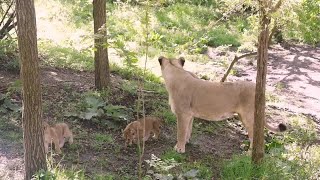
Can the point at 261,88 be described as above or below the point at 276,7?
below

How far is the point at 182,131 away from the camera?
25.4 feet

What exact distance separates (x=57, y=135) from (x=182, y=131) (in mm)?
1903

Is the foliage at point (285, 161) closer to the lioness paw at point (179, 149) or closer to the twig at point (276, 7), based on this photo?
the lioness paw at point (179, 149)

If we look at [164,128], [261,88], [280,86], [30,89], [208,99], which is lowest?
[280,86]

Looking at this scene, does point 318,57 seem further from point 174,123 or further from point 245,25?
point 174,123

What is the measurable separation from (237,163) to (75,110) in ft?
9.50

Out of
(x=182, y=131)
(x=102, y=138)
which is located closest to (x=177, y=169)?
(x=182, y=131)

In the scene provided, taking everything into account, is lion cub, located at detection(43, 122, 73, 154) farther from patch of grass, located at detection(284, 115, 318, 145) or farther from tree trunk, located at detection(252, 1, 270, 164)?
patch of grass, located at detection(284, 115, 318, 145)

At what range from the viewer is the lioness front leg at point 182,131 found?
7.67 metres

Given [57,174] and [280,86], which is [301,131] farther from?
[57,174]

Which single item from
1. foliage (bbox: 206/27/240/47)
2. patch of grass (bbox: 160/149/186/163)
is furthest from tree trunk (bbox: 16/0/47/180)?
foliage (bbox: 206/27/240/47)

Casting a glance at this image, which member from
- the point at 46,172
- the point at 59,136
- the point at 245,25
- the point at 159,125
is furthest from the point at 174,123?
the point at 245,25

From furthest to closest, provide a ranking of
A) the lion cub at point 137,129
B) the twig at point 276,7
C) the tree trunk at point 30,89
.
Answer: the lion cub at point 137,129 < the twig at point 276,7 < the tree trunk at point 30,89

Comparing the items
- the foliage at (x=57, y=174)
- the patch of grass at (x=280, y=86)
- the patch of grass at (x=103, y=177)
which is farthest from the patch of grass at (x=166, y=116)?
the patch of grass at (x=280, y=86)
